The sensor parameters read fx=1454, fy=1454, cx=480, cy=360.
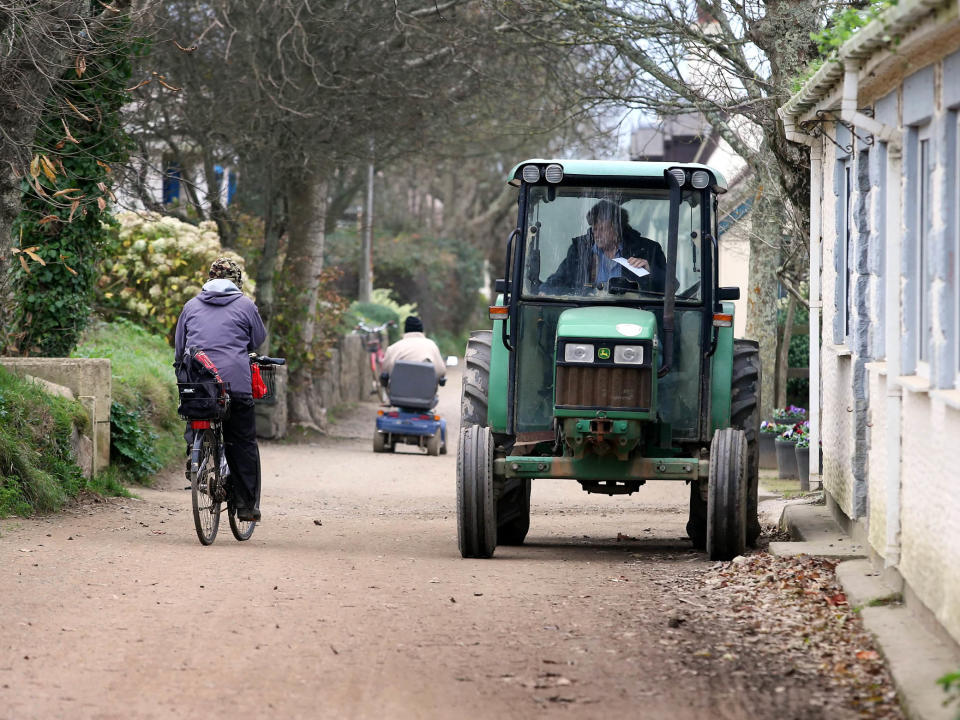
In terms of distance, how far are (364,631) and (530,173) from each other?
12.5 feet

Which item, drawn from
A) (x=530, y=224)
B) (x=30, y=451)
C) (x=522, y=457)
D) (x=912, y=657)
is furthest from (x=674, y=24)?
(x=912, y=657)

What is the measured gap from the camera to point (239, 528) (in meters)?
10.7

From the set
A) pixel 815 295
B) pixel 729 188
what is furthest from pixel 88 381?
pixel 729 188

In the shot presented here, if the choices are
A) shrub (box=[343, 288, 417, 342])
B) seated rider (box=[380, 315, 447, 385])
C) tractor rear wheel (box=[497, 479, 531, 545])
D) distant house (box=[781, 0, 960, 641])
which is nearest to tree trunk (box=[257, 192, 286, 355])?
seated rider (box=[380, 315, 447, 385])

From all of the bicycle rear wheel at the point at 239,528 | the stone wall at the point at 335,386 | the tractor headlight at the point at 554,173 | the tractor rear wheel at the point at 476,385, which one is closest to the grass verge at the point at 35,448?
the bicycle rear wheel at the point at 239,528

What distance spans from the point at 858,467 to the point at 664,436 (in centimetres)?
128

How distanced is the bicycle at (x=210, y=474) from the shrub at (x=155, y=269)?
10621 mm

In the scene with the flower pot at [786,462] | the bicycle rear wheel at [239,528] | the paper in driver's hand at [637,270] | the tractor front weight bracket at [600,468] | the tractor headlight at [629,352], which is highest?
the paper in driver's hand at [637,270]

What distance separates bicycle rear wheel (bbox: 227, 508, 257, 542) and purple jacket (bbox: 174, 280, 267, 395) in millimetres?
917

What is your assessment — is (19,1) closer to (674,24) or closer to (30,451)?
(30,451)

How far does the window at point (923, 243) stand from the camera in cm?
697

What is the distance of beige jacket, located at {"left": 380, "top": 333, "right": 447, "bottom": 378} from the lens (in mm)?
20391

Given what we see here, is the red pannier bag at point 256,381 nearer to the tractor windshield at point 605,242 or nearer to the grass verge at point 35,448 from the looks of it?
the tractor windshield at point 605,242

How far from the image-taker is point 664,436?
9.67 m
